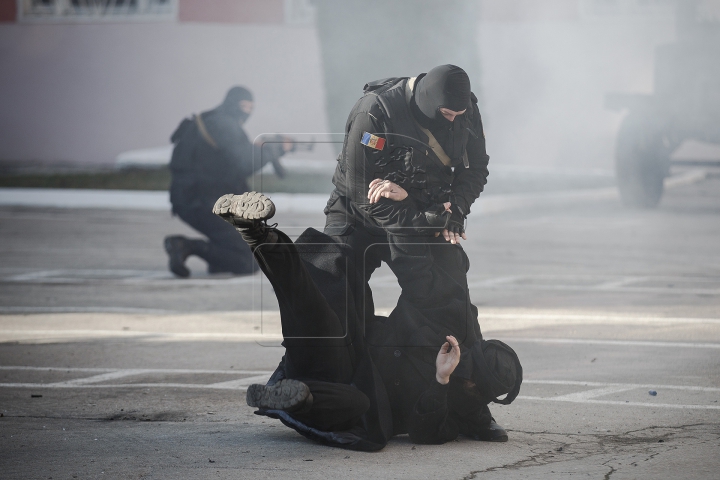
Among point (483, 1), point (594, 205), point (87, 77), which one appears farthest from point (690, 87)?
point (87, 77)

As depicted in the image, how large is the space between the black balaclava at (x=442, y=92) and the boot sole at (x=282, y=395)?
4.29ft

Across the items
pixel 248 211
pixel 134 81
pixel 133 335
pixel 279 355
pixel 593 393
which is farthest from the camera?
pixel 134 81

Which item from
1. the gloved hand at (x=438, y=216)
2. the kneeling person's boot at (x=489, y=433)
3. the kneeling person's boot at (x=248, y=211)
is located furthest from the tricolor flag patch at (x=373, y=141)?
the kneeling person's boot at (x=489, y=433)

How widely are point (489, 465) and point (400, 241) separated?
1.04 m

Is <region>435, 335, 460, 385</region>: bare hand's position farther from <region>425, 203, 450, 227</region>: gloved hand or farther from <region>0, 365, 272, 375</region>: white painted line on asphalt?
<region>0, 365, 272, 375</region>: white painted line on asphalt

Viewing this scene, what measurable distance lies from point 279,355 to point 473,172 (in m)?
2.49

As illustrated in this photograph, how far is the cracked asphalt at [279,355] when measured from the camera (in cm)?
468

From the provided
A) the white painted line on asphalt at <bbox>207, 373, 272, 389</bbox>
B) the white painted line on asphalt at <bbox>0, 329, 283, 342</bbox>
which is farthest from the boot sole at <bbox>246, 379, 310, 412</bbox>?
the white painted line on asphalt at <bbox>0, 329, 283, 342</bbox>

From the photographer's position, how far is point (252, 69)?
2612 cm

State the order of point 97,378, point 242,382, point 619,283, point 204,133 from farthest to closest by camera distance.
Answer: point 204,133, point 619,283, point 97,378, point 242,382

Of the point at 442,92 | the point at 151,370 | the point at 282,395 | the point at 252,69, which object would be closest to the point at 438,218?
the point at 442,92

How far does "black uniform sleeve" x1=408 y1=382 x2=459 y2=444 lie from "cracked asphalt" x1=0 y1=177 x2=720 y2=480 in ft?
0.26

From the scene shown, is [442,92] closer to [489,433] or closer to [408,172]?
[408,172]

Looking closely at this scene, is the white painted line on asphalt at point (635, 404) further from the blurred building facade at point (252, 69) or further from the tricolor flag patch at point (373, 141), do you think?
the blurred building facade at point (252, 69)
